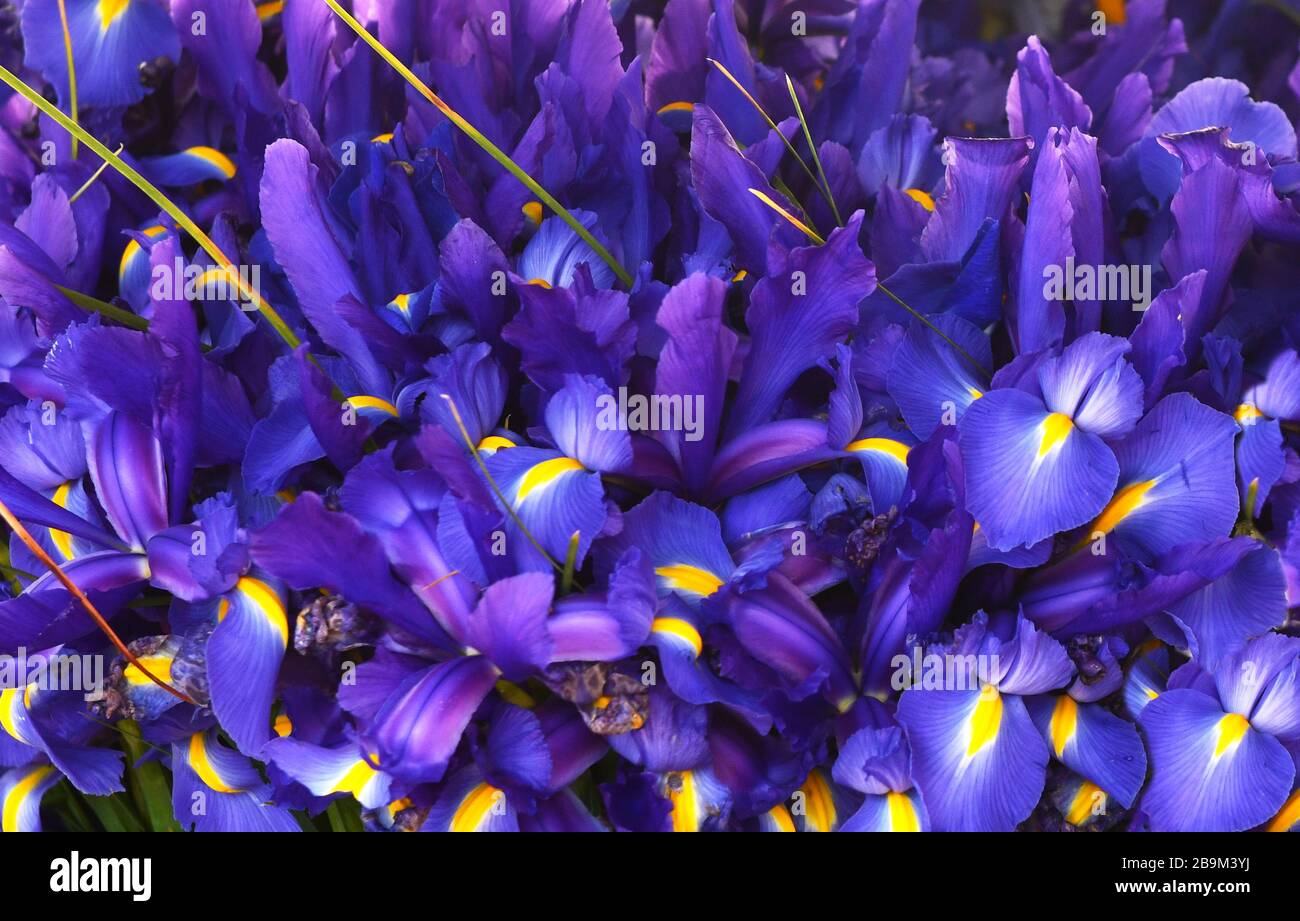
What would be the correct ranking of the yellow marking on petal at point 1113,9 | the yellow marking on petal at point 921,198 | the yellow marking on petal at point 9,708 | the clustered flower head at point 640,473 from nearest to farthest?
the clustered flower head at point 640,473 < the yellow marking on petal at point 9,708 < the yellow marking on petal at point 921,198 < the yellow marking on petal at point 1113,9

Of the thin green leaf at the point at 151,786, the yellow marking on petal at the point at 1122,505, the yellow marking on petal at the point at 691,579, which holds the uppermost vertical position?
the yellow marking on petal at the point at 1122,505

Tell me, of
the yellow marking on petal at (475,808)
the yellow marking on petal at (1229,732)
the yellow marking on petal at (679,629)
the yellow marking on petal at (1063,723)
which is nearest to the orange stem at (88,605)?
the yellow marking on petal at (475,808)

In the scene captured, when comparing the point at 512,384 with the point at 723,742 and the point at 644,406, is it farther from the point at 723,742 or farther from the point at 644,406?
the point at 723,742

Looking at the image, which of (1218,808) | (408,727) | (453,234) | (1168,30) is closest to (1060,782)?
(1218,808)

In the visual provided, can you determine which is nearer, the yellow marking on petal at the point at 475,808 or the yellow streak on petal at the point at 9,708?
the yellow marking on petal at the point at 475,808

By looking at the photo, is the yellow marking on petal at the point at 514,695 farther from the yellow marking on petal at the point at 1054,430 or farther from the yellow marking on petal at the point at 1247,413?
the yellow marking on petal at the point at 1247,413

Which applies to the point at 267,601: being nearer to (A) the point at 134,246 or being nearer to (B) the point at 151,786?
(B) the point at 151,786

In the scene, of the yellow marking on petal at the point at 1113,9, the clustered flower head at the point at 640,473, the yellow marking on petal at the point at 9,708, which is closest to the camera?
the clustered flower head at the point at 640,473
